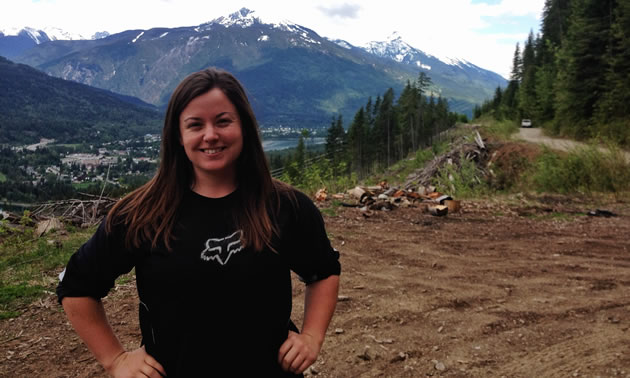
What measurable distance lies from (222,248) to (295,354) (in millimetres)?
495

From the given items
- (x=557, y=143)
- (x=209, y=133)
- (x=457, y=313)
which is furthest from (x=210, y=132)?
(x=557, y=143)

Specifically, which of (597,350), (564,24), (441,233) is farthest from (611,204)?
(564,24)

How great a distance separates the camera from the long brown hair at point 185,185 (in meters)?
1.57

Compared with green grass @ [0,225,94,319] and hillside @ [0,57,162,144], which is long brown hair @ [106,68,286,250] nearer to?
green grass @ [0,225,94,319]

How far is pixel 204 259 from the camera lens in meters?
1.53

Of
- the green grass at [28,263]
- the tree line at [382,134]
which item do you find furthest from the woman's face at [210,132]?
the tree line at [382,134]

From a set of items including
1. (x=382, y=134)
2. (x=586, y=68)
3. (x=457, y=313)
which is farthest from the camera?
(x=382, y=134)

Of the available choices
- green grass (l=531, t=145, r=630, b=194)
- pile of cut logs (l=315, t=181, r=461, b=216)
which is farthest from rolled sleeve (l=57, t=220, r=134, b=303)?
green grass (l=531, t=145, r=630, b=194)

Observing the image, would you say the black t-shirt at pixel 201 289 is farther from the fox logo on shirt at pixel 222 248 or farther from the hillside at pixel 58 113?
the hillside at pixel 58 113

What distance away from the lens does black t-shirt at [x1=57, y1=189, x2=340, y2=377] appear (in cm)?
153

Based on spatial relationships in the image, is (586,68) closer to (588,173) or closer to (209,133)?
(588,173)

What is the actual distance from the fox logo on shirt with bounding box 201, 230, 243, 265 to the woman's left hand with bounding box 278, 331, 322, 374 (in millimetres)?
409

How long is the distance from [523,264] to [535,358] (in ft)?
8.76

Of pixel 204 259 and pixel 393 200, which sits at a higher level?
pixel 204 259
